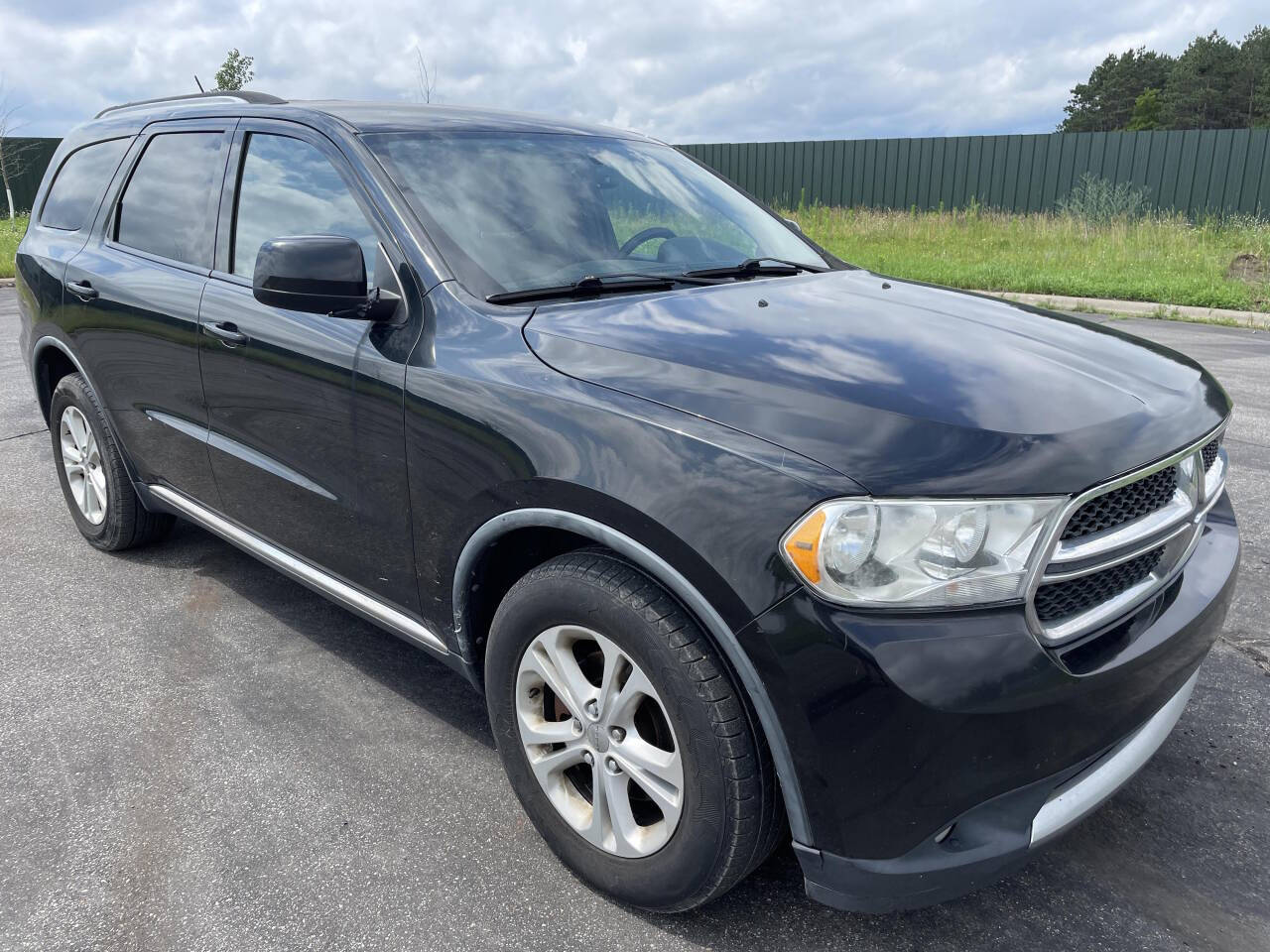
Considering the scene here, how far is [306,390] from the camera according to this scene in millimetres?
2773

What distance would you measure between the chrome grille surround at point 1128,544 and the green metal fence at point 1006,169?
54.4ft

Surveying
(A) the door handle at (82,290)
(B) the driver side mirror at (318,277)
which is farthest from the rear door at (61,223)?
(B) the driver side mirror at (318,277)

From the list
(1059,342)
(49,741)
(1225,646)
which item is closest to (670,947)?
(1059,342)

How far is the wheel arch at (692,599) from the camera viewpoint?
5.96ft

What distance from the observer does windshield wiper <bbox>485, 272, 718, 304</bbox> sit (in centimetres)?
256

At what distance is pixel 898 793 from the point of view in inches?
68.9

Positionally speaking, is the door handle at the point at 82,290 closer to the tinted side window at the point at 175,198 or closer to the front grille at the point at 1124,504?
the tinted side window at the point at 175,198

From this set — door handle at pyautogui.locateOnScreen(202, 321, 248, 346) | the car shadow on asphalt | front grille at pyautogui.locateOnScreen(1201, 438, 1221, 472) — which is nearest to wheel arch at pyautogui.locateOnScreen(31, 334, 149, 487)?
the car shadow on asphalt

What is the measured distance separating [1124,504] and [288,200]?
2463 mm

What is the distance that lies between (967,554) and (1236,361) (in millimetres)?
8116

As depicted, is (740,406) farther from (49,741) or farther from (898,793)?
(49,741)

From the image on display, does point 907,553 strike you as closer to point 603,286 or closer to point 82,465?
point 603,286

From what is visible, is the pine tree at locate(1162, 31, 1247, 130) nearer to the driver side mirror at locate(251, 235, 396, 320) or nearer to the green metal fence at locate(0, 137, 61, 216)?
the green metal fence at locate(0, 137, 61, 216)

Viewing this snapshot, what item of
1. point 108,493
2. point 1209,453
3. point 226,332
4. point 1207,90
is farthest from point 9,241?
point 1207,90
